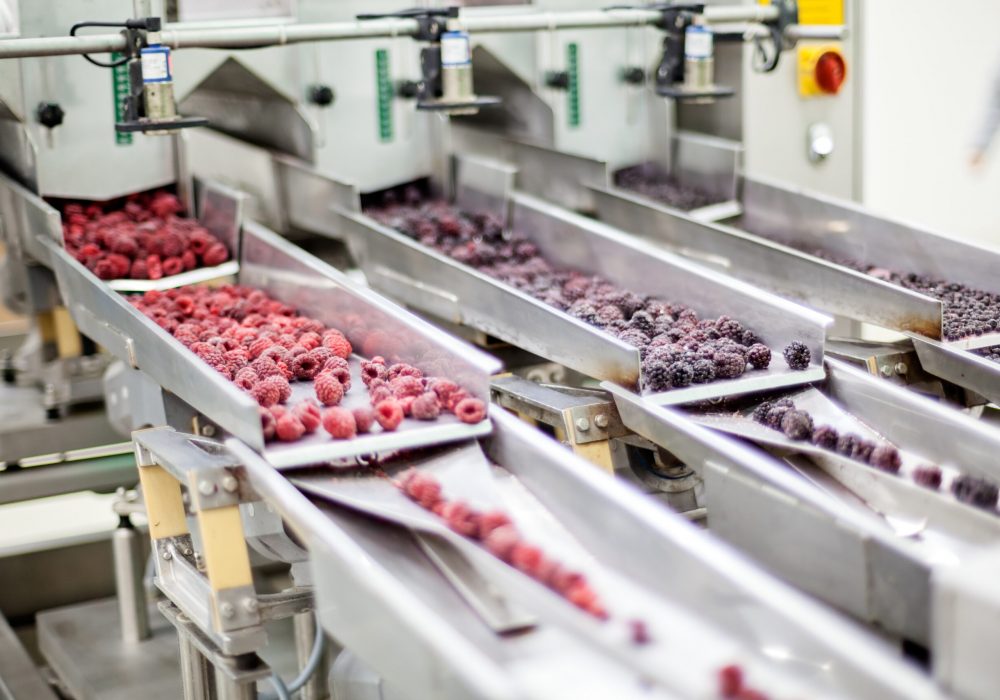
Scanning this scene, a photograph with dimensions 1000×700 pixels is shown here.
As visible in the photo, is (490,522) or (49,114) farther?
(49,114)

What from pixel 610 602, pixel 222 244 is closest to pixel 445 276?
pixel 222 244

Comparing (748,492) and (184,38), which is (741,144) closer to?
(184,38)

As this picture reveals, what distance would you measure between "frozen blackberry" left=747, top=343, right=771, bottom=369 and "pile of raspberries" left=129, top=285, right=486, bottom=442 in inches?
25.1

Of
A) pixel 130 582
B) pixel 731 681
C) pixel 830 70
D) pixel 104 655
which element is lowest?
pixel 104 655

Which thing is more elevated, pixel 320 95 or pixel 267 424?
pixel 320 95

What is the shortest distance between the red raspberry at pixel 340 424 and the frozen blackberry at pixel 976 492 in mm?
1023

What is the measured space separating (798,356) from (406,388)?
0.83 m

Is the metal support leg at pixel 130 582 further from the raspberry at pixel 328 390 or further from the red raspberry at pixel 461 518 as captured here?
the red raspberry at pixel 461 518

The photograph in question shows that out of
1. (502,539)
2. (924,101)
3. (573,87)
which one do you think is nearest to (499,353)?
(573,87)

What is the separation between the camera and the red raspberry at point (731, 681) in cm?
147

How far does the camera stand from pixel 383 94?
388 centimetres

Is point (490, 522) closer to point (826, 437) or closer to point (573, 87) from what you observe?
point (826, 437)

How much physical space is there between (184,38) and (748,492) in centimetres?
180

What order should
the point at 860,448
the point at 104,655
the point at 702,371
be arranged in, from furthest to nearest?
the point at 104,655, the point at 702,371, the point at 860,448
